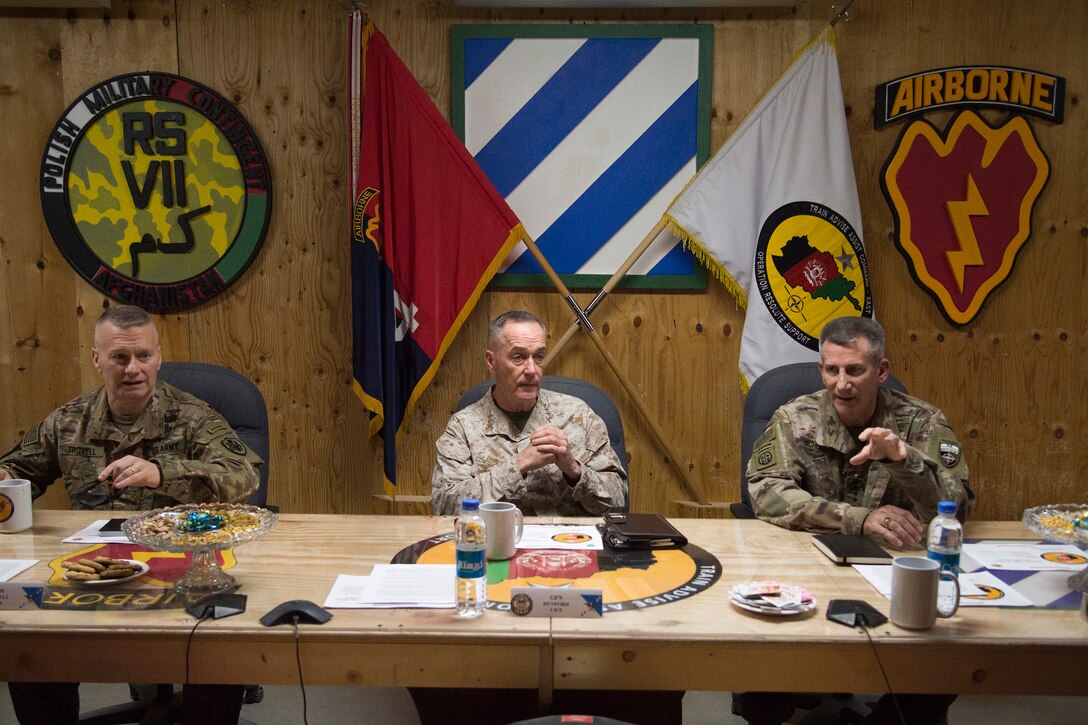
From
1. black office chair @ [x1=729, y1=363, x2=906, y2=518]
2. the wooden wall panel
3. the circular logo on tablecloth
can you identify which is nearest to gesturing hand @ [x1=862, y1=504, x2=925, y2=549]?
the circular logo on tablecloth

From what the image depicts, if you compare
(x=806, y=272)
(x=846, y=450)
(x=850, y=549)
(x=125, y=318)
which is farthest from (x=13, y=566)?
(x=806, y=272)

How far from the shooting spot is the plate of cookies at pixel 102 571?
5.32 ft

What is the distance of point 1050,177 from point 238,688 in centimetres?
327

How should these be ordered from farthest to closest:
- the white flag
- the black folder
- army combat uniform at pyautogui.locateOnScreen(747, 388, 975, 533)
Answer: the white flag < army combat uniform at pyautogui.locateOnScreen(747, 388, 975, 533) < the black folder

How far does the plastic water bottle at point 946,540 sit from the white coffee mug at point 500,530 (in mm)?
810

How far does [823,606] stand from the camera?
154 centimetres

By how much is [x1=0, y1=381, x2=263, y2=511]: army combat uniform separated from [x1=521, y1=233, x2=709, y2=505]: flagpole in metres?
1.31

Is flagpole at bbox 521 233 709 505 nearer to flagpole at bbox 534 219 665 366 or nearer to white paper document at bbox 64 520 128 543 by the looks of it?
flagpole at bbox 534 219 665 366

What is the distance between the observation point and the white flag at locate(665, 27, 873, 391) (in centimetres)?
314

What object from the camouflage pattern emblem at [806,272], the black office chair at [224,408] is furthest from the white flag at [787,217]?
the black office chair at [224,408]

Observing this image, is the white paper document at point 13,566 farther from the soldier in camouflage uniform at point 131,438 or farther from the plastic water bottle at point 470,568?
the plastic water bottle at point 470,568

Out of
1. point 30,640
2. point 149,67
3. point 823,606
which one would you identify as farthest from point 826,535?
point 149,67

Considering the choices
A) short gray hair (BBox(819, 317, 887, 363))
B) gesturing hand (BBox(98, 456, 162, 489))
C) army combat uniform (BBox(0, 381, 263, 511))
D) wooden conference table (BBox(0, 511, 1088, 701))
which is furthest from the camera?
army combat uniform (BBox(0, 381, 263, 511))

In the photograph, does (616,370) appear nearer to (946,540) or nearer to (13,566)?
(946,540)
